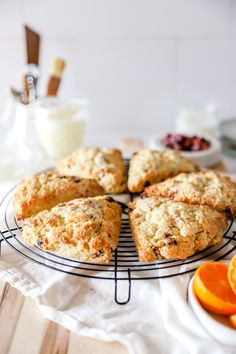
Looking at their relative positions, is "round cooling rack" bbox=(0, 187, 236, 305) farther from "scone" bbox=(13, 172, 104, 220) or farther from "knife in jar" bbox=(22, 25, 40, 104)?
"knife in jar" bbox=(22, 25, 40, 104)

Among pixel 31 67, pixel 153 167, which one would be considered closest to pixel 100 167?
pixel 153 167

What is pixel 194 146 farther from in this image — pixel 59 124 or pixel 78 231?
pixel 78 231

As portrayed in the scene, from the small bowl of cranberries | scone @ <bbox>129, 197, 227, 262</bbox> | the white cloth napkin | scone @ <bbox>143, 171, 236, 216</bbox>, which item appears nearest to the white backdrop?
the small bowl of cranberries

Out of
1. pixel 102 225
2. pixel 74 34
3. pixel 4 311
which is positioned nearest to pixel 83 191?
pixel 102 225

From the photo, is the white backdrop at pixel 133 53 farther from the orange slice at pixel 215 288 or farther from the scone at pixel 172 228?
the orange slice at pixel 215 288

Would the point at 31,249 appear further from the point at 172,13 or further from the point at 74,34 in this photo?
the point at 172,13

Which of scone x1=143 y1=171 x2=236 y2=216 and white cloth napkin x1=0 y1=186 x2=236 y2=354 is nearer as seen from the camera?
white cloth napkin x1=0 y1=186 x2=236 y2=354
